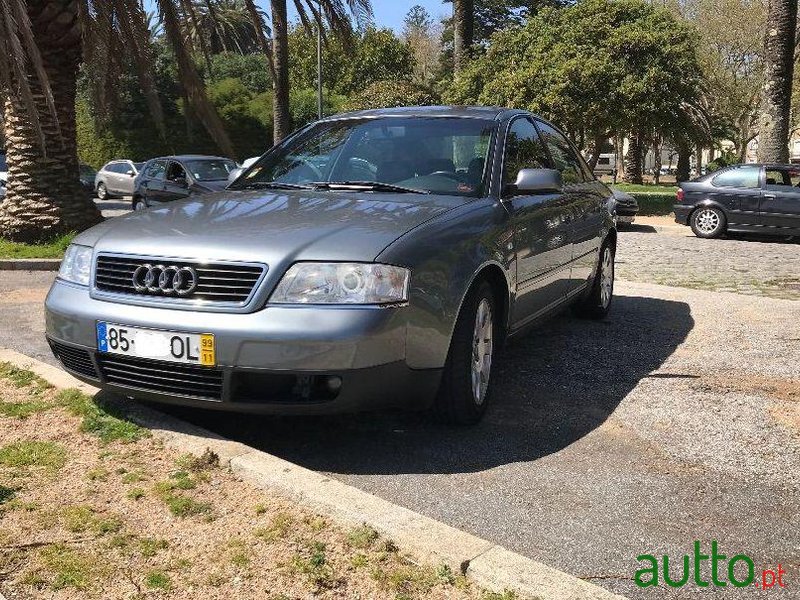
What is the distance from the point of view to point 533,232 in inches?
189

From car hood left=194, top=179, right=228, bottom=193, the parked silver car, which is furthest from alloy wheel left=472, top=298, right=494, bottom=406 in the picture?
the parked silver car

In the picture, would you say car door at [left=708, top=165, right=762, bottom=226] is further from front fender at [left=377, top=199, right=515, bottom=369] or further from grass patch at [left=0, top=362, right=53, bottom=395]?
grass patch at [left=0, top=362, right=53, bottom=395]

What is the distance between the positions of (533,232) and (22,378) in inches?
117

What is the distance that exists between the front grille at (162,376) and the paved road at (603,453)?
1.62 feet

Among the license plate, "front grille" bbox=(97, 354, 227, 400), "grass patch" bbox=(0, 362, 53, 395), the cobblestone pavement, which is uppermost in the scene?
the license plate

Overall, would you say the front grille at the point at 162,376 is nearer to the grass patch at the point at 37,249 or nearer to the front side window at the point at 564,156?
the front side window at the point at 564,156

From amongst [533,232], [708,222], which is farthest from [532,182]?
[708,222]

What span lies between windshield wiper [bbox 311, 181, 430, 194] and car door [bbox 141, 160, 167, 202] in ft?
42.6

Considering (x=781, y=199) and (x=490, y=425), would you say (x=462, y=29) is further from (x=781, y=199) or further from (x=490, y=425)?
(x=490, y=425)

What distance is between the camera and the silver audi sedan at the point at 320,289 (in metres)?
3.36

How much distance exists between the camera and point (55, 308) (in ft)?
12.5

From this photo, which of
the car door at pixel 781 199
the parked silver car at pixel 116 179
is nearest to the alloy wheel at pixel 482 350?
the car door at pixel 781 199

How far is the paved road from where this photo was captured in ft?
9.86

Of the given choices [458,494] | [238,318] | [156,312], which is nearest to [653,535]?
[458,494]
